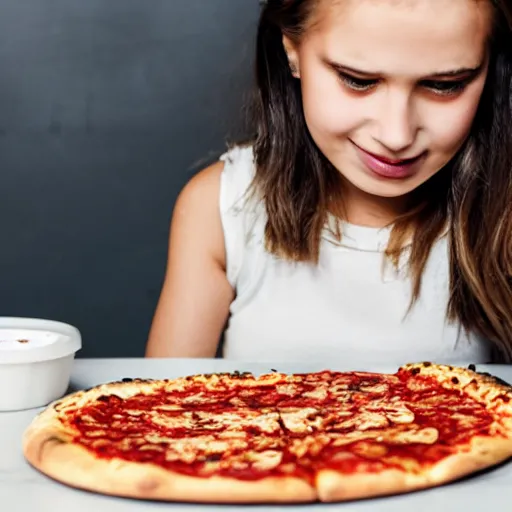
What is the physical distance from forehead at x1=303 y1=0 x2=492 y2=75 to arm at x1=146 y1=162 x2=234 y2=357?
1.71 ft

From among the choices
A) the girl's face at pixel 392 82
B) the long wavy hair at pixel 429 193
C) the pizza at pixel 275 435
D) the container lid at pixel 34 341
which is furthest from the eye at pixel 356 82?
the container lid at pixel 34 341

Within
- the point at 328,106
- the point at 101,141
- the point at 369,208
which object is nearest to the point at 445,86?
the point at 328,106

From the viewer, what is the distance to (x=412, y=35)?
130 centimetres

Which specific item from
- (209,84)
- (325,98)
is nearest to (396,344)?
(325,98)

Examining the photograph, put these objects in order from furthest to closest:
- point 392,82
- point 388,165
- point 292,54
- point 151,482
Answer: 1. point 292,54
2. point 388,165
3. point 392,82
4. point 151,482

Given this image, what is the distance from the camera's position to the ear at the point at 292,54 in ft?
5.03

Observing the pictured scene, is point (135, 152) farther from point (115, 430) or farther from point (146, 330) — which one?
point (115, 430)

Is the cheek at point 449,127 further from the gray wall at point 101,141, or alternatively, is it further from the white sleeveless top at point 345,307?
the gray wall at point 101,141

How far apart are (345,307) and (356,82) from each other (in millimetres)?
491

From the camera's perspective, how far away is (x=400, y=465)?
0.96 metres

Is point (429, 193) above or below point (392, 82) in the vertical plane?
below

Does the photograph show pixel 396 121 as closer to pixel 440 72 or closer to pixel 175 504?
pixel 440 72

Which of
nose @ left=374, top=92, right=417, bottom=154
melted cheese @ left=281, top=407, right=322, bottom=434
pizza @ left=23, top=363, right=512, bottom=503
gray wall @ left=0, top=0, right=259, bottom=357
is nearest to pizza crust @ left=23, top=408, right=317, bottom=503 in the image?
pizza @ left=23, top=363, right=512, bottom=503

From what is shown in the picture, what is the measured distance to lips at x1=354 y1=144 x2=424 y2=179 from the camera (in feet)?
4.66
